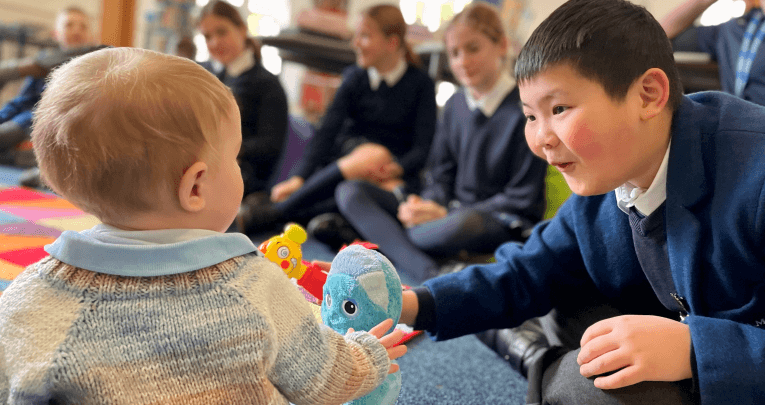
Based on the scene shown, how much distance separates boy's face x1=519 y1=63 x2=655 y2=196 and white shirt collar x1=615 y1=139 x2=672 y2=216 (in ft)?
0.07

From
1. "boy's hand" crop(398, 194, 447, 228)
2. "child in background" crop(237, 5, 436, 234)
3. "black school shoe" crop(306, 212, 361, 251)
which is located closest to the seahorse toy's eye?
"boy's hand" crop(398, 194, 447, 228)

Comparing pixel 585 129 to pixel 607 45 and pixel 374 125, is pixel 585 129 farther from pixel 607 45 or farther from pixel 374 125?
pixel 374 125

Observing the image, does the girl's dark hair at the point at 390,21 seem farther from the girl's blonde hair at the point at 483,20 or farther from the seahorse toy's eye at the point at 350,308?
the seahorse toy's eye at the point at 350,308

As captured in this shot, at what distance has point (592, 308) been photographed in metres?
0.69

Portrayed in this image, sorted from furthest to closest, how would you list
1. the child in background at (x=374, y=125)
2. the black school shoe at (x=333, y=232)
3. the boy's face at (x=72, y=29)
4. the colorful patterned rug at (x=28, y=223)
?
the boy's face at (x=72, y=29), the child in background at (x=374, y=125), the black school shoe at (x=333, y=232), the colorful patterned rug at (x=28, y=223)

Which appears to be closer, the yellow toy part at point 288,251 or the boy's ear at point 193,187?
the boy's ear at point 193,187

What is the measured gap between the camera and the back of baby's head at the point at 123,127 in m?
0.37

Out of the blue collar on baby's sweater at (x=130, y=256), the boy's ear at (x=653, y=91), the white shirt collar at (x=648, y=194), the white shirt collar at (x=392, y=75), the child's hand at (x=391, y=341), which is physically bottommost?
the white shirt collar at (x=392, y=75)

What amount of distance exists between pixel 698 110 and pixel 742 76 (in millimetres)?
857

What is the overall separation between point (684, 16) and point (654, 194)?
1.04 metres

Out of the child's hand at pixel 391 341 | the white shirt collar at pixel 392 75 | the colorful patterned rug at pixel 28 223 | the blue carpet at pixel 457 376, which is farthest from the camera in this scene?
the white shirt collar at pixel 392 75

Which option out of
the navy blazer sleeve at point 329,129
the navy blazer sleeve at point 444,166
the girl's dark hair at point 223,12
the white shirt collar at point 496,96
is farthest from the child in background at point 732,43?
the girl's dark hair at point 223,12

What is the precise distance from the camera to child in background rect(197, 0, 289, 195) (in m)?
1.74

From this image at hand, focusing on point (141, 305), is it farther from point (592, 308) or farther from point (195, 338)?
point (592, 308)
